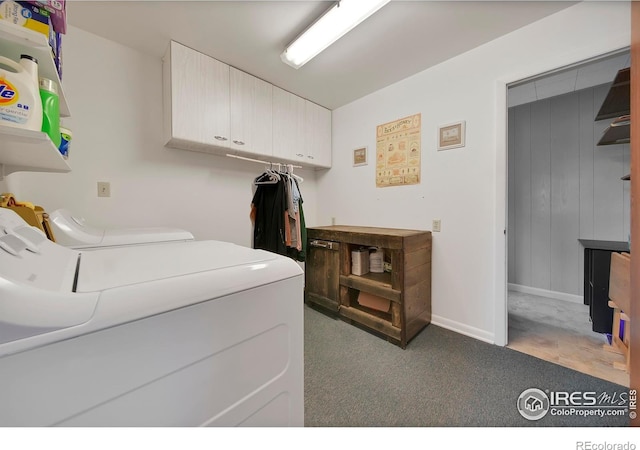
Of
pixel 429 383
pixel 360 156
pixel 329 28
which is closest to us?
pixel 429 383

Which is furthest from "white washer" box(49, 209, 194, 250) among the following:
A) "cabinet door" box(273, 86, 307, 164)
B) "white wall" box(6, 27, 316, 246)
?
"cabinet door" box(273, 86, 307, 164)

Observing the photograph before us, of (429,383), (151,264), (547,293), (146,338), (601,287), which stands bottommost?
(429,383)

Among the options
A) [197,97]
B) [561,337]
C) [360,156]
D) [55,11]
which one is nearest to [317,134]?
[360,156]

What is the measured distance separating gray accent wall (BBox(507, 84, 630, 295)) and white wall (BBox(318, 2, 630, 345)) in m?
1.72

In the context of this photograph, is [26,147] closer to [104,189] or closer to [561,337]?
[104,189]

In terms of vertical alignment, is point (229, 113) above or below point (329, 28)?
below

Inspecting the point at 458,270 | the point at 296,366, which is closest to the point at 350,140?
the point at 458,270

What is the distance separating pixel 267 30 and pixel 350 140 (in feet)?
4.52

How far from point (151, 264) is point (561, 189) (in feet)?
13.2

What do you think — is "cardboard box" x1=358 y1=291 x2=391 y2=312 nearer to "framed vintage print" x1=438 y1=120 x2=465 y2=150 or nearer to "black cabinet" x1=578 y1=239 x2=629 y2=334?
"framed vintage print" x1=438 y1=120 x2=465 y2=150

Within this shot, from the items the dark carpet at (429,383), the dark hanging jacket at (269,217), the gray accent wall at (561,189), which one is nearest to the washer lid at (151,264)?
the dark carpet at (429,383)

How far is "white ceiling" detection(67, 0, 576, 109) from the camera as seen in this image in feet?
4.83

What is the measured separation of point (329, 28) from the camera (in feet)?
5.08
